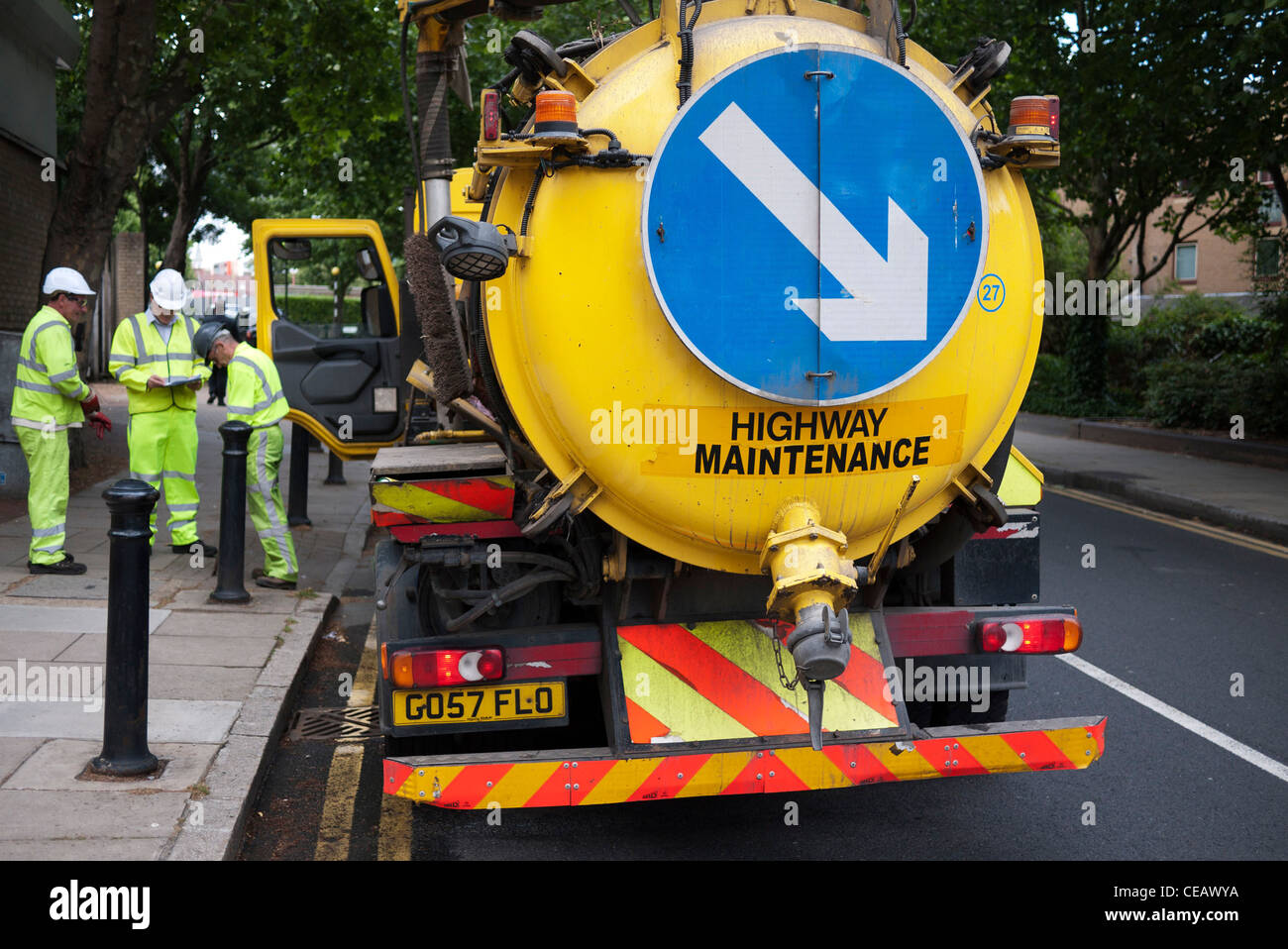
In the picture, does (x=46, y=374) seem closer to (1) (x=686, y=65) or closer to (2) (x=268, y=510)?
(2) (x=268, y=510)

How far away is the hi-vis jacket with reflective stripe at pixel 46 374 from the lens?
7.63 m

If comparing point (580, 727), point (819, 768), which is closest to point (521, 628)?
point (580, 727)

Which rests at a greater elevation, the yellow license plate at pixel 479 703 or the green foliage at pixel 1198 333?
the green foliage at pixel 1198 333

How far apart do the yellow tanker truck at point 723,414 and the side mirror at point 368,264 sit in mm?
5464

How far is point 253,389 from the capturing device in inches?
313

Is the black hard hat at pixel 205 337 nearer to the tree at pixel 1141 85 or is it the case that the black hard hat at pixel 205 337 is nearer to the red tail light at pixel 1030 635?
the red tail light at pixel 1030 635

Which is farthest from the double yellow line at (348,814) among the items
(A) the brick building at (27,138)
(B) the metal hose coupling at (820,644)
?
(A) the brick building at (27,138)

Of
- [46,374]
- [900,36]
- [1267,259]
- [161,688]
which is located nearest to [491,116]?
[900,36]

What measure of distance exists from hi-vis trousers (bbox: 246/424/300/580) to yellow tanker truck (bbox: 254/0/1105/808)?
3.82 meters

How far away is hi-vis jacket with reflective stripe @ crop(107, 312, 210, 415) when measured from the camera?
25.9ft

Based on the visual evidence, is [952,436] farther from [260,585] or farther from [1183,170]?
[1183,170]

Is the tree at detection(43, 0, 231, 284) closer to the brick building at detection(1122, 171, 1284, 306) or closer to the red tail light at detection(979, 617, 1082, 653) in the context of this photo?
the red tail light at detection(979, 617, 1082, 653)

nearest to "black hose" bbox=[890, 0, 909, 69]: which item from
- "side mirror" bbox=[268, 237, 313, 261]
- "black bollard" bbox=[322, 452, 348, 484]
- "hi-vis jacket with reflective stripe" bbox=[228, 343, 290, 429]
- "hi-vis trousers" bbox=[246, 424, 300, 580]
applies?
"hi-vis jacket with reflective stripe" bbox=[228, 343, 290, 429]

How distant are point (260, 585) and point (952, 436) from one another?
5425mm
